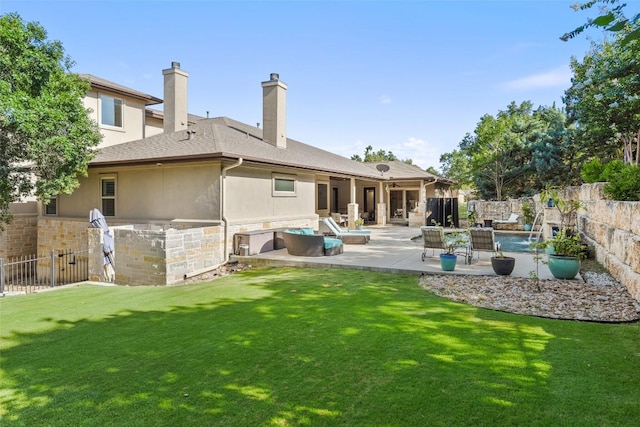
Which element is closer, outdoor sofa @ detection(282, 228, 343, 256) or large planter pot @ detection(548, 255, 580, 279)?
large planter pot @ detection(548, 255, 580, 279)

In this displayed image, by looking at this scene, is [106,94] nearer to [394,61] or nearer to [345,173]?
[345,173]

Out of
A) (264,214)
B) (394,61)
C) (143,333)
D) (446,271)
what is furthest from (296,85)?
(143,333)

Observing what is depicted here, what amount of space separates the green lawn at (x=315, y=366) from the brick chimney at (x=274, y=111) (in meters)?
11.5

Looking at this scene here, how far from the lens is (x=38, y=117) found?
11.3 meters

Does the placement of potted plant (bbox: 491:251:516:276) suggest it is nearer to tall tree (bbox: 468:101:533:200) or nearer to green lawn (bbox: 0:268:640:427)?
green lawn (bbox: 0:268:640:427)

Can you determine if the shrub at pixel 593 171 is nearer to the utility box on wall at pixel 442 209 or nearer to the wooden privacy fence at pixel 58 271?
the utility box on wall at pixel 442 209

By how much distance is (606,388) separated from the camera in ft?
11.4

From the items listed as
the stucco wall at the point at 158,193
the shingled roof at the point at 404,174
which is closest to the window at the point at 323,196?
the shingled roof at the point at 404,174

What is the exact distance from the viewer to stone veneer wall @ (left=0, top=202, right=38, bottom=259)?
50.6ft

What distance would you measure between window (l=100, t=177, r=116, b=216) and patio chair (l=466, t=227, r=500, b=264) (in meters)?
12.7

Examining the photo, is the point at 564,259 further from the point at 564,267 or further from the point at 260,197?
the point at 260,197

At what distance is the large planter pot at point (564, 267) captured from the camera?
8.06m

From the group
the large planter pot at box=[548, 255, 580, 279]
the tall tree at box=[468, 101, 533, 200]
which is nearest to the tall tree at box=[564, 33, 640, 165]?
the tall tree at box=[468, 101, 533, 200]

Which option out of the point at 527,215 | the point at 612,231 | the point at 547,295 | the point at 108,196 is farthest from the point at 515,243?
the point at 108,196
